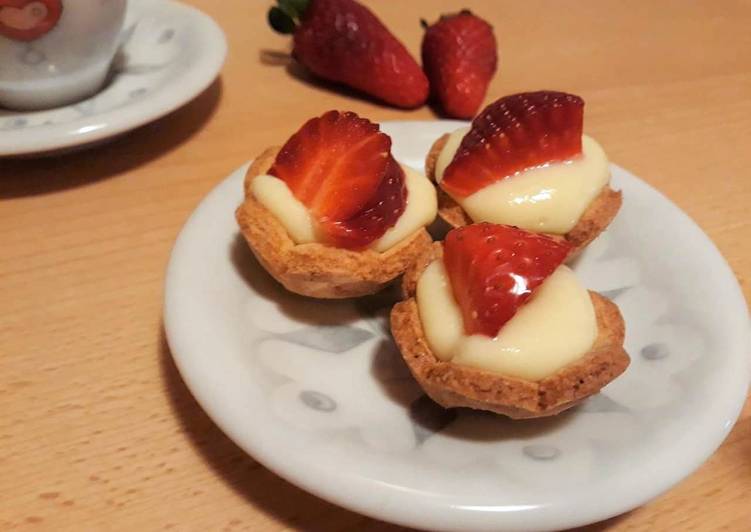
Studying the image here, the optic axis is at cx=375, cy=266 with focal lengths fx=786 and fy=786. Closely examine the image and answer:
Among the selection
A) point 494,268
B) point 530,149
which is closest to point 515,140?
point 530,149

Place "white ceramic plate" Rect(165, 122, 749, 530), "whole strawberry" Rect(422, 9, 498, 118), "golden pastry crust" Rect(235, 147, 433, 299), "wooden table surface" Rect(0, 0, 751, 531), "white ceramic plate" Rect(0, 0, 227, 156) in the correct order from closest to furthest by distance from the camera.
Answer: "white ceramic plate" Rect(165, 122, 749, 530) < "wooden table surface" Rect(0, 0, 751, 531) < "golden pastry crust" Rect(235, 147, 433, 299) < "white ceramic plate" Rect(0, 0, 227, 156) < "whole strawberry" Rect(422, 9, 498, 118)

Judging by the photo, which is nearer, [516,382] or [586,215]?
[516,382]

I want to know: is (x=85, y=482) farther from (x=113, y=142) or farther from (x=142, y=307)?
(x=113, y=142)

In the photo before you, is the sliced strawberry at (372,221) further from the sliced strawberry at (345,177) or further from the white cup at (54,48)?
the white cup at (54,48)

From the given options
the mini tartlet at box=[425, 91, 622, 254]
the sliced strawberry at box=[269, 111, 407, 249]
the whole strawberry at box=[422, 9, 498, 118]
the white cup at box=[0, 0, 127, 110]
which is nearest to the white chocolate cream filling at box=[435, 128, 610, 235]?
the mini tartlet at box=[425, 91, 622, 254]

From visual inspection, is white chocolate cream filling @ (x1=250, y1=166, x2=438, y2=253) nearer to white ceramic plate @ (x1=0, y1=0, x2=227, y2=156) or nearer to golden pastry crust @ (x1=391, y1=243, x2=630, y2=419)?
golden pastry crust @ (x1=391, y1=243, x2=630, y2=419)

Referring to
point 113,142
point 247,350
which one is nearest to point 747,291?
point 247,350

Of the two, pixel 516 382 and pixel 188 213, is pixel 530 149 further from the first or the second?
pixel 188 213
